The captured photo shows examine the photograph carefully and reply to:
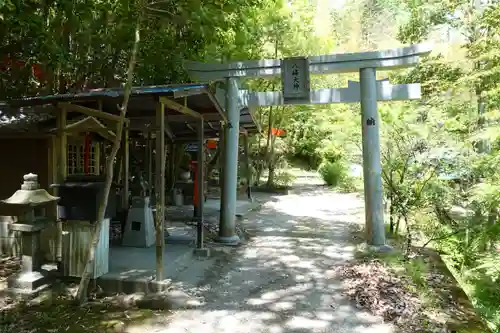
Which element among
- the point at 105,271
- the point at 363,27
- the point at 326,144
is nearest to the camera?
the point at 105,271

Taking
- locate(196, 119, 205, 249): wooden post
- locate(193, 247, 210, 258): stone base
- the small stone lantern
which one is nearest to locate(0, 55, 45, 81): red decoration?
locate(196, 119, 205, 249): wooden post

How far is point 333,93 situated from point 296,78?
0.83 m

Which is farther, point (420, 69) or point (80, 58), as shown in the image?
point (420, 69)

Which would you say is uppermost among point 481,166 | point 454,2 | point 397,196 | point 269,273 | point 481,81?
point 454,2

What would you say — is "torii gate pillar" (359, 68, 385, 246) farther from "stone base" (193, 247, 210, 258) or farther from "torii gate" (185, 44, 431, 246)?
"stone base" (193, 247, 210, 258)

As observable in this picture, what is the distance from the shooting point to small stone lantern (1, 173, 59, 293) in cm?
466

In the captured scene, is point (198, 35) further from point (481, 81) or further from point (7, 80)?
point (481, 81)

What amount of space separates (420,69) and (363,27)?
26204 mm

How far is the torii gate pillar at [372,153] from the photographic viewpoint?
23.3 ft

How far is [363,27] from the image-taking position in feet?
113

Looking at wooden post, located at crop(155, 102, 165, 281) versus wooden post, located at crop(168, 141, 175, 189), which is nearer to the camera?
wooden post, located at crop(155, 102, 165, 281)

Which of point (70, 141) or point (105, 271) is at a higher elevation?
point (70, 141)

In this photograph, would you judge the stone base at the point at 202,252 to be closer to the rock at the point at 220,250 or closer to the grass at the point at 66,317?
the rock at the point at 220,250

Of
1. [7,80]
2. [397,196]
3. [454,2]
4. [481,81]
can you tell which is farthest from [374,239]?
[7,80]
